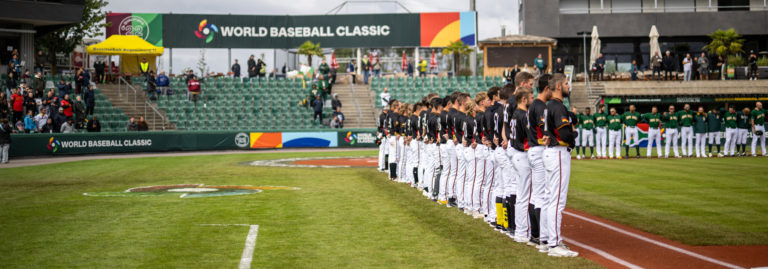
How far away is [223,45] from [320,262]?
4349cm

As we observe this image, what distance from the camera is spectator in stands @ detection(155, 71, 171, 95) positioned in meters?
38.7

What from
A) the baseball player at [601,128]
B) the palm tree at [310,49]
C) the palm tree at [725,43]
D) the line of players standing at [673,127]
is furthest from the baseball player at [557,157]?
the palm tree at [725,43]

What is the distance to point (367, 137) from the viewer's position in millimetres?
36250

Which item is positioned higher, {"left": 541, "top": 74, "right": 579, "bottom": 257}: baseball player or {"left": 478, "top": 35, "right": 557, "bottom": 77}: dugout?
{"left": 478, "top": 35, "right": 557, "bottom": 77}: dugout

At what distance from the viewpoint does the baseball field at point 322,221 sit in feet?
26.5

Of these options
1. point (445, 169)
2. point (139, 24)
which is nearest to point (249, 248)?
point (445, 169)

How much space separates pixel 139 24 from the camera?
48.2 meters

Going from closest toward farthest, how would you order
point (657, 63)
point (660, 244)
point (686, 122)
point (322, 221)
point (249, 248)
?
point (249, 248)
point (660, 244)
point (322, 221)
point (686, 122)
point (657, 63)

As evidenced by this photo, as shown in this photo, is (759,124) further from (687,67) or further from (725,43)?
(725,43)

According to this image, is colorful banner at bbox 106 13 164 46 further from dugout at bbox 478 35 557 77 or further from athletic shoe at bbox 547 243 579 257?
athletic shoe at bbox 547 243 579 257

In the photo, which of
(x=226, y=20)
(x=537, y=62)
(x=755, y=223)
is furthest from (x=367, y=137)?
(x=755, y=223)

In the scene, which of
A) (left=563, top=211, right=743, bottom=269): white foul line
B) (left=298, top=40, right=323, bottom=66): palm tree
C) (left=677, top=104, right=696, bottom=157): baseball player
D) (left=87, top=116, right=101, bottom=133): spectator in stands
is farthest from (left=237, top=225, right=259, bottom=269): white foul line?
(left=298, top=40, right=323, bottom=66): palm tree

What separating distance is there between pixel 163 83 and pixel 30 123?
9.04 metres

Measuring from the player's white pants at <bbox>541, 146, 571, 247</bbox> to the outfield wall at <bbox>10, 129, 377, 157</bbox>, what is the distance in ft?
90.0
